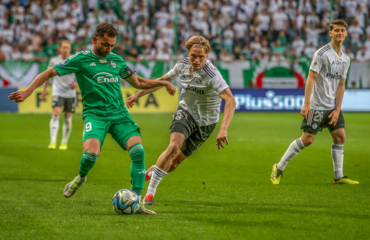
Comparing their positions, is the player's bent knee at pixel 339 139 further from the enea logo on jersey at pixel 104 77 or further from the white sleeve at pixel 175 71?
the enea logo on jersey at pixel 104 77

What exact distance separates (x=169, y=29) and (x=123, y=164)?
13413 millimetres

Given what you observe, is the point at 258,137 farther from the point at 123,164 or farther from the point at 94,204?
the point at 94,204

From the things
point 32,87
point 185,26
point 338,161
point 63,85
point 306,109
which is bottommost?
point 338,161

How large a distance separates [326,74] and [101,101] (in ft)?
10.7

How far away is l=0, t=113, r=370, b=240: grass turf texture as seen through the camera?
4625mm

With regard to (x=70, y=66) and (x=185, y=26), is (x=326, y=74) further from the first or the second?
(x=185, y=26)

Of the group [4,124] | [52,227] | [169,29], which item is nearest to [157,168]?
[52,227]

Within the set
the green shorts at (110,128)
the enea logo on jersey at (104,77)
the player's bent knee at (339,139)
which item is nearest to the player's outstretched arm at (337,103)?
the player's bent knee at (339,139)

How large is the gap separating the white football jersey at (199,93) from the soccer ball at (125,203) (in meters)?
1.46

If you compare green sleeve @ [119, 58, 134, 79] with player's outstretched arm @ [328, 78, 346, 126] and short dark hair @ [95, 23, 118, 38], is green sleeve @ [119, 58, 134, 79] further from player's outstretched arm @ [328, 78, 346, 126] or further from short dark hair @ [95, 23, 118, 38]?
player's outstretched arm @ [328, 78, 346, 126]

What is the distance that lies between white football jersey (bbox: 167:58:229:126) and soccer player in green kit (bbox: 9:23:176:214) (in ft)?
1.68

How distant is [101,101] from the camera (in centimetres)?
568

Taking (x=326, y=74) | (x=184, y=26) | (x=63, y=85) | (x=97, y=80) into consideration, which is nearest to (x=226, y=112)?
(x=97, y=80)

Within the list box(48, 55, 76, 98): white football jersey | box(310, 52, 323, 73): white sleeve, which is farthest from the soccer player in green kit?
box(48, 55, 76, 98): white football jersey
